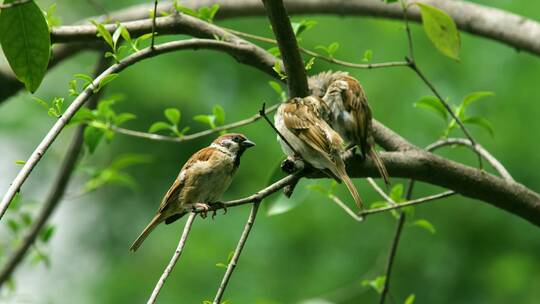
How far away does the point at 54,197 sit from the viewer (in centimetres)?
525

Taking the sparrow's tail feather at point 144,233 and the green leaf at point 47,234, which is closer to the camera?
the sparrow's tail feather at point 144,233

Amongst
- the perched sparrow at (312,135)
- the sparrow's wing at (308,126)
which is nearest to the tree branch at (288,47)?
the perched sparrow at (312,135)

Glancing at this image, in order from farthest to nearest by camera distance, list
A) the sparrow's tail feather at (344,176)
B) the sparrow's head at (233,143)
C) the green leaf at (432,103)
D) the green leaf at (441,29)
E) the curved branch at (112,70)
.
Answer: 1. the sparrow's head at (233,143)
2. the green leaf at (432,103)
3. the sparrow's tail feather at (344,176)
4. the green leaf at (441,29)
5. the curved branch at (112,70)

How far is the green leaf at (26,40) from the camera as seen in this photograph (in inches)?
85.9

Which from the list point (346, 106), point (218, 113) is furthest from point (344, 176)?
point (218, 113)

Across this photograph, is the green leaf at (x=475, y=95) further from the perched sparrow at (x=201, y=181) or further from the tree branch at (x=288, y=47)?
the perched sparrow at (x=201, y=181)

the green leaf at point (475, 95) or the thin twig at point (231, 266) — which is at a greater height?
the thin twig at point (231, 266)

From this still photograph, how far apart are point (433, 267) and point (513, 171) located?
139cm

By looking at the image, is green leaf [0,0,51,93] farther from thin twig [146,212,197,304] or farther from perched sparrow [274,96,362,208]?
perched sparrow [274,96,362,208]

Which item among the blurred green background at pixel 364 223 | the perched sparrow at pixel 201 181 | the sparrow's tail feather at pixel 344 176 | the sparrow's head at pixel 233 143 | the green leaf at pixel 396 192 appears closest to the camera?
the sparrow's tail feather at pixel 344 176

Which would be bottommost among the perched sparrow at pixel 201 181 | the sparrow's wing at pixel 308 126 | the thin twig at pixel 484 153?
the perched sparrow at pixel 201 181

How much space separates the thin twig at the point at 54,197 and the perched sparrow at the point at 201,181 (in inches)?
38.6

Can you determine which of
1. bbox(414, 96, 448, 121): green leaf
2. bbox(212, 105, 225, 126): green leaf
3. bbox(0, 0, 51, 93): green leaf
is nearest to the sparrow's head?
bbox(212, 105, 225, 126): green leaf

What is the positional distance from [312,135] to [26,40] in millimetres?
1821
